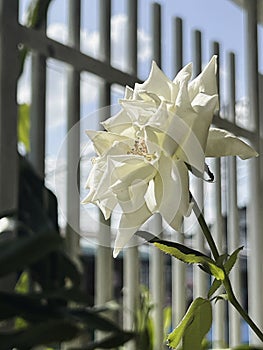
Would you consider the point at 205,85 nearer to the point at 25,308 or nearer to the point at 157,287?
the point at 25,308

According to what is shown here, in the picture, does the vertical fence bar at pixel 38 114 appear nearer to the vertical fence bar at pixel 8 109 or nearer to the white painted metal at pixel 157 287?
the vertical fence bar at pixel 8 109

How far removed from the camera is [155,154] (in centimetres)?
52

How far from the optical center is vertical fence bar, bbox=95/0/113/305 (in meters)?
1.80

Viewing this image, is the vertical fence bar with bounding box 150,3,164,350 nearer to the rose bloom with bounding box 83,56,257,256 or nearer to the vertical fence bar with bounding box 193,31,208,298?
the vertical fence bar with bounding box 193,31,208,298

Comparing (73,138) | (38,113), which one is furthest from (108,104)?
(38,113)

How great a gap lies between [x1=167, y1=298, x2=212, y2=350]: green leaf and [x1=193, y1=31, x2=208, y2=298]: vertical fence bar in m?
1.64

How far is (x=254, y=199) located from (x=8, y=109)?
1.34 metres

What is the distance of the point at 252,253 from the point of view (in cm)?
263

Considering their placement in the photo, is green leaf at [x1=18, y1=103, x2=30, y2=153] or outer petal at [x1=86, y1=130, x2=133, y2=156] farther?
green leaf at [x1=18, y1=103, x2=30, y2=153]

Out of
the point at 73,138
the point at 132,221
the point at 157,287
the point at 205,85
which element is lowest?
the point at 157,287

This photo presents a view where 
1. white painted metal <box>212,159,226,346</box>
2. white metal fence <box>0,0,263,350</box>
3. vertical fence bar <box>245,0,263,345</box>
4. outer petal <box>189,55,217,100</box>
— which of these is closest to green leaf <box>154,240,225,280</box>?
outer petal <box>189,55,217,100</box>

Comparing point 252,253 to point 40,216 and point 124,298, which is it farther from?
point 40,216

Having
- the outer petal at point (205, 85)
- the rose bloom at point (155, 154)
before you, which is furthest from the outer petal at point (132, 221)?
the outer petal at point (205, 85)

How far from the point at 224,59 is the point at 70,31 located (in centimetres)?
89
